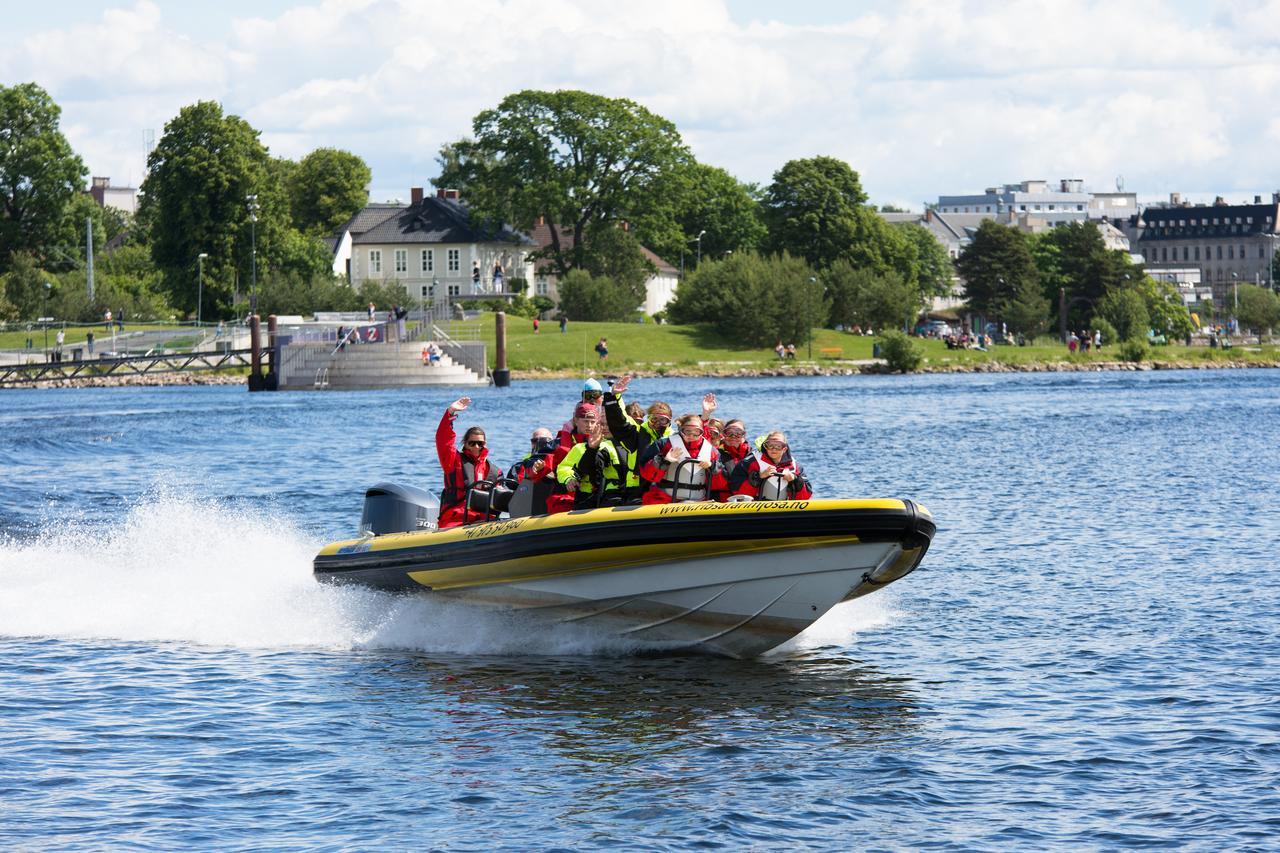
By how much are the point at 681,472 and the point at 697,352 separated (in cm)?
8282

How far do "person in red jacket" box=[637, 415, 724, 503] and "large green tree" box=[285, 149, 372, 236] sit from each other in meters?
125

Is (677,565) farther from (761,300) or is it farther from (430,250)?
(430,250)

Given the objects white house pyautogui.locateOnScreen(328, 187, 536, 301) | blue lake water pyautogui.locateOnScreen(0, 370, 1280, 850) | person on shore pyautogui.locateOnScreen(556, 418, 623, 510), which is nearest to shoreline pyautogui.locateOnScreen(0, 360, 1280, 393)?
white house pyautogui.locateOnScreen(328, 187, 536, 301)

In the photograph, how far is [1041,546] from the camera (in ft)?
79.4

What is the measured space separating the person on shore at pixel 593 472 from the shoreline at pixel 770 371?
67.9 m

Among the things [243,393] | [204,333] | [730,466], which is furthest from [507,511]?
[204,333]

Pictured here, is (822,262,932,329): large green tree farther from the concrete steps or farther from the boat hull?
the boat hull

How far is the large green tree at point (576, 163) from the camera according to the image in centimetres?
11031

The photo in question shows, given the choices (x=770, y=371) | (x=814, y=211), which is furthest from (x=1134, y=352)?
(x=770, y=371)

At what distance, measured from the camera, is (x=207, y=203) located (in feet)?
322

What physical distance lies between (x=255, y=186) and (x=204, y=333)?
1677 centimetres

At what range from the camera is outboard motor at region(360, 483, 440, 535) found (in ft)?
55.2

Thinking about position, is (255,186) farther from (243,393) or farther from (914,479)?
(914,479)

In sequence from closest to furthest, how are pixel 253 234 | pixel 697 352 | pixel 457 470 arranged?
pixel 457 470
pixel 253 234
pixel 697 352
